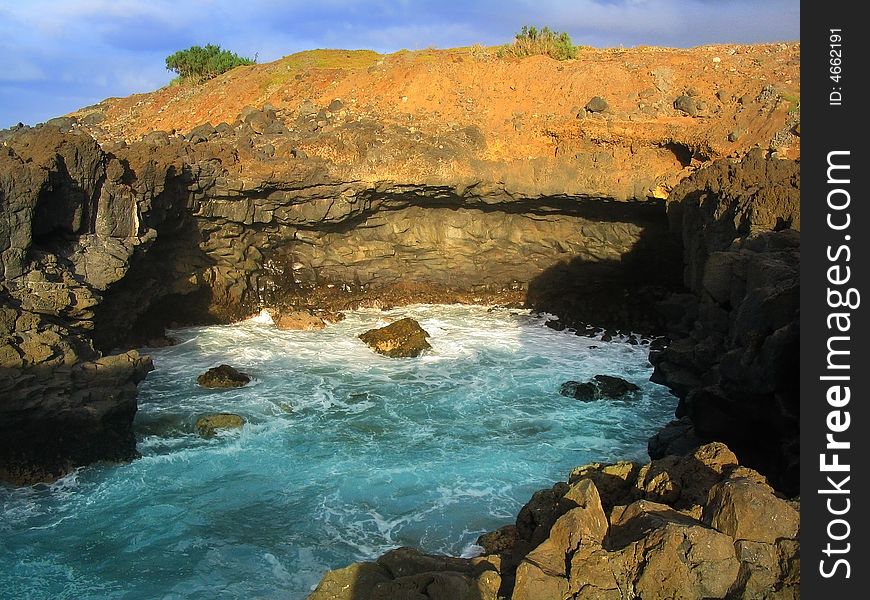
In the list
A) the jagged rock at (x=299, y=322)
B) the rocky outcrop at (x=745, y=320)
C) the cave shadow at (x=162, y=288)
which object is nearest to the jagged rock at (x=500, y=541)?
the rocky outcrop at (x=745, y=320)

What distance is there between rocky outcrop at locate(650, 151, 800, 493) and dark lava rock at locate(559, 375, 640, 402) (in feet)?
4.57

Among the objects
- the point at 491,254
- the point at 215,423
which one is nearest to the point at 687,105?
the point at 491,254

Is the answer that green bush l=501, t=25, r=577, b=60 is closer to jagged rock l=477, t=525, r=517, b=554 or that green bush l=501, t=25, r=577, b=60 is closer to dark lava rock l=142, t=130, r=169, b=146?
dark lava rock l=142, t=130, r=169, b=146

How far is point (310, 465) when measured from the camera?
603 inches

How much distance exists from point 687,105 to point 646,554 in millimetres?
20278

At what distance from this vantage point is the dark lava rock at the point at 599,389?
19.0 m

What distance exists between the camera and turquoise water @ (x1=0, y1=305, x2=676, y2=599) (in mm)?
11945

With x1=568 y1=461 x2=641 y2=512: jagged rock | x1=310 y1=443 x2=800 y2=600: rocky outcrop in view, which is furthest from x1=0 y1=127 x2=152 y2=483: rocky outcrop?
x1=568 y1=461 x2=641 y2=512: jagged rock

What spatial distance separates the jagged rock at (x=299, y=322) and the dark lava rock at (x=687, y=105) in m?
14.1

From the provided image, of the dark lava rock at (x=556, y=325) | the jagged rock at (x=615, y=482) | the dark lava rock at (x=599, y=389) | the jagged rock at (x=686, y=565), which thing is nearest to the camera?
the jagged rock at (x=686, y=565)

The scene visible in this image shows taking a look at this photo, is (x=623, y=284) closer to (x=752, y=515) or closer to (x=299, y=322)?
(x=299, y=322)

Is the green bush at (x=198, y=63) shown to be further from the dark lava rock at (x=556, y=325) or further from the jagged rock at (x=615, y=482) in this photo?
the jagged rock at (x=615, y=482)
